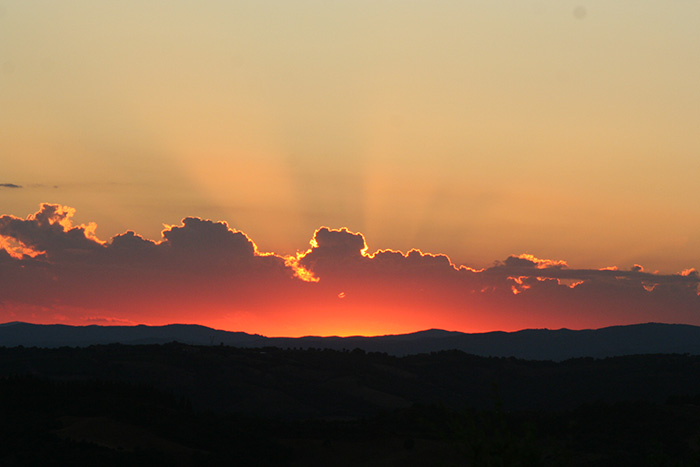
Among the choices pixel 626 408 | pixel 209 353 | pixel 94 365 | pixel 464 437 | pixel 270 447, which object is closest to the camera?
pixel 464 437

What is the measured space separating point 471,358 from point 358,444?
120253mm

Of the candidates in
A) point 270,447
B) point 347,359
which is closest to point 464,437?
point 270,447

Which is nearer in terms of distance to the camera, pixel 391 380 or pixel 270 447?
pixel 270 447

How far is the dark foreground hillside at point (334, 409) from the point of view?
64562mm

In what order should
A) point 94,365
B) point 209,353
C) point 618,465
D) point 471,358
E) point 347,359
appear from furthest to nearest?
point 471,358 → point 347,359 → point 209,353 → point 94,365 → point 618,465

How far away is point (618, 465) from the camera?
6662cm

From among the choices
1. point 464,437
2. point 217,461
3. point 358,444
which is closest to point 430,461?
point 358,444

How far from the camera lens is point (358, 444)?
79.4 m

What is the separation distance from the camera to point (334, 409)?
136m

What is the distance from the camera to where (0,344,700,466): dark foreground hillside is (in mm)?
64562

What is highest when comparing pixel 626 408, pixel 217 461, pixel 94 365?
pixel 94 365

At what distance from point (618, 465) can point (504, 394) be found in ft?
329

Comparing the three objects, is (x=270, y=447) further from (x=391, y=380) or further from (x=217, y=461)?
(x=391, y=380)

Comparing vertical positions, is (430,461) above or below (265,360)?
below
